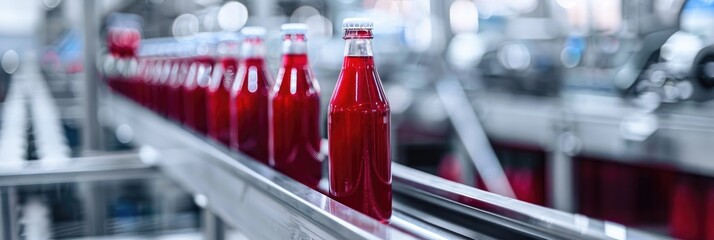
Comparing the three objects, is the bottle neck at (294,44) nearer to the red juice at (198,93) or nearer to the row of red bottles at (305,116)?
the row of red bottles at (305,116)

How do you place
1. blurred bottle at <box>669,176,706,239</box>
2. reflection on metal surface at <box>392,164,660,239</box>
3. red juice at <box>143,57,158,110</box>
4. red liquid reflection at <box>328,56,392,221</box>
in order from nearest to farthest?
reflection on metal surface at <box>392,164,660,239</box>, red liquid reflection at <box>328,56,392,221</box>, red juice at <box>143,57,158,110</box>, blurred bottle at <box>669,176,706,239</box>

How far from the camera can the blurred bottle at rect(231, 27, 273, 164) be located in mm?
1085

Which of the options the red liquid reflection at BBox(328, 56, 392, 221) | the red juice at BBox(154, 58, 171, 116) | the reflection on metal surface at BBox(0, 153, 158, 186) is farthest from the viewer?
the red juice at BBox(154, 58, 171, 116)

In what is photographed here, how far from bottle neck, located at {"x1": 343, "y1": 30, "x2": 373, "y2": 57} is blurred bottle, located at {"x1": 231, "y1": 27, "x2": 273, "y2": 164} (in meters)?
0.35

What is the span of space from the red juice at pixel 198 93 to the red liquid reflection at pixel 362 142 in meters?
0.74

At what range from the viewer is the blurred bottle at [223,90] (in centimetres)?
125

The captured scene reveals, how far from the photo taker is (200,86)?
1468 millimetres

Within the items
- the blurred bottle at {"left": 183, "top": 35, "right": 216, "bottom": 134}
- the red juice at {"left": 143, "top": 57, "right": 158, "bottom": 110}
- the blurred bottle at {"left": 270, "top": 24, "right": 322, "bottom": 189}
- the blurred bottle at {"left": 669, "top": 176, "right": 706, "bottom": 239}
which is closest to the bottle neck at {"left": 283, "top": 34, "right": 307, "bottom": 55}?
the blurred bottle at {"left": 270, "top": 24, "right": 322, "bottom": 189}

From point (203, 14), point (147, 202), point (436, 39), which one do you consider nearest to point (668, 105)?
point (436, 39)

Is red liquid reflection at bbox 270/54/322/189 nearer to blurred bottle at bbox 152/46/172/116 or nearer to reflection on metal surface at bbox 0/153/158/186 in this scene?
reflection on metal surface at bbox 0/153/158/186

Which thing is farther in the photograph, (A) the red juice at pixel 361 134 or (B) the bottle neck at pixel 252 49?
(B) the bottle neck at pixel 252 49

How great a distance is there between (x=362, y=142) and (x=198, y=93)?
82 centimetres

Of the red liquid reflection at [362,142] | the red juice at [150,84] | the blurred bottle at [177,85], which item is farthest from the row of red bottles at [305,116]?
the red juice at [150,84]

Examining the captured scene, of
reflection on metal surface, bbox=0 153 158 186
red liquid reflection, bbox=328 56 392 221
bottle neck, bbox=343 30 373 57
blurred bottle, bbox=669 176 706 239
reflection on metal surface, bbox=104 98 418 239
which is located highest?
bottle neck, bbox=343 30 373 57
